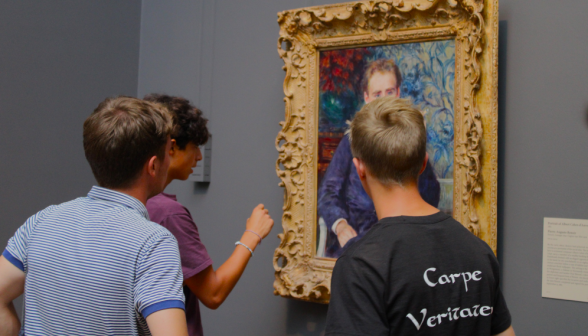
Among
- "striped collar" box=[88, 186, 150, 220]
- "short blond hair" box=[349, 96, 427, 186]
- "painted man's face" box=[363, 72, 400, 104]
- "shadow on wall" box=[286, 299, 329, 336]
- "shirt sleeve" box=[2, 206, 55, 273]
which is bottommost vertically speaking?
"shadow on wall" box=[286, 299, 329, 336]

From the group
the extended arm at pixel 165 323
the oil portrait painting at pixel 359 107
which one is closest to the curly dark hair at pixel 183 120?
the oil portrait painting at pixel 359 107

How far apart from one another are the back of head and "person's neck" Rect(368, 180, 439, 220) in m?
0.55

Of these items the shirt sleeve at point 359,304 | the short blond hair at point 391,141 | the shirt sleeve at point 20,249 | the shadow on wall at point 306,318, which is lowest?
the shadow on wall at point 306,318

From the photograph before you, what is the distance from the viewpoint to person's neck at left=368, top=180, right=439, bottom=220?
110cm

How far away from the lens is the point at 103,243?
3.31 feet

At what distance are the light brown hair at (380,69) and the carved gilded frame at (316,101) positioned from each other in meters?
0.09

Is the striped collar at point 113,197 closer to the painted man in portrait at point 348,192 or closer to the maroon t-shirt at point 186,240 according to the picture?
the maroon t-shirt at point 186,240

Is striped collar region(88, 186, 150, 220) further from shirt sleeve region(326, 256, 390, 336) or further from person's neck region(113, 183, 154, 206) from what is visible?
shirt sleeve region(326, 256, 390, 336)

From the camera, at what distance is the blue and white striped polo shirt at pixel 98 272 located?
38.8 inches

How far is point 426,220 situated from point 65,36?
223cm

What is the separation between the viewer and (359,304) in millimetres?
976

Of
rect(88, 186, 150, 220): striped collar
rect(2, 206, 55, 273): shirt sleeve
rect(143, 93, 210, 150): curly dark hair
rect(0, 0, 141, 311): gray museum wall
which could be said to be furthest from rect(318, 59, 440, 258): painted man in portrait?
rect(0, 0, 141, 311): gray museum wall

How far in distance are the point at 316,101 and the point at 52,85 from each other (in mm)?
1389

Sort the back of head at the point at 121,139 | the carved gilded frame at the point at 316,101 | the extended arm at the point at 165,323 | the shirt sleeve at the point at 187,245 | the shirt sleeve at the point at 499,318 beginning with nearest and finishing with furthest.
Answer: the extended arm at the point at 165,323, the back of head at the point at 121,139, the shirt sleeve at the point at 499,318, the shirt sleeve at the point at 187,245, the carved gilded frame at the point at 316,101
